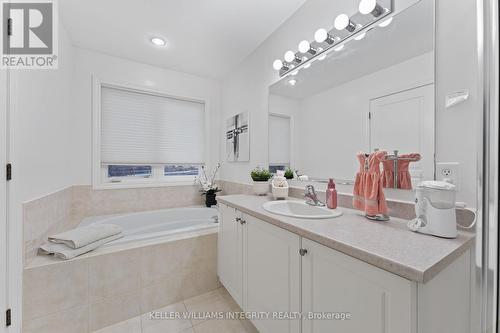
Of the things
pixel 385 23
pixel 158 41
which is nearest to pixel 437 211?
pixel 385 23

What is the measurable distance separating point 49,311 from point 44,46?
196 cm

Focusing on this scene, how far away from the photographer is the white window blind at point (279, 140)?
1834 mm

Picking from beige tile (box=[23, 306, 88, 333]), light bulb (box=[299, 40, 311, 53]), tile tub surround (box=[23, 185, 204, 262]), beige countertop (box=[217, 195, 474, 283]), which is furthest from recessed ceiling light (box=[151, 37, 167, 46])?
beige tile (box=[23, 306, 88, 333])

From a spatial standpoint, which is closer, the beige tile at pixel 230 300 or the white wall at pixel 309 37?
the white wall at pixel 309 37

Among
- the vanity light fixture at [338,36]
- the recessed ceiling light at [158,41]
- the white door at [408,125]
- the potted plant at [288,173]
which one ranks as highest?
the recessed ceiling light at [158,41]

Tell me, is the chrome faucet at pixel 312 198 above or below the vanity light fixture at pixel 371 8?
below

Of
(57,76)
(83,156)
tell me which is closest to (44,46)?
(57,76)

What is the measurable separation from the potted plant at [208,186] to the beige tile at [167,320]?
132cm

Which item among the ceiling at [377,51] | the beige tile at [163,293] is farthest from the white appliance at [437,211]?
A: the beige tile at [163,293]

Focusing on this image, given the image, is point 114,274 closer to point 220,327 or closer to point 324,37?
point 220,327

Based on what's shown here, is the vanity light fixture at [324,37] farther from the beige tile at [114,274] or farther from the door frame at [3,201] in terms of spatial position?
the beige tile at [114,274]

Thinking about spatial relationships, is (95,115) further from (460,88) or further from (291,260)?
(460,88)

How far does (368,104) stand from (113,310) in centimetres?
225

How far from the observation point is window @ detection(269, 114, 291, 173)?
1.83m
